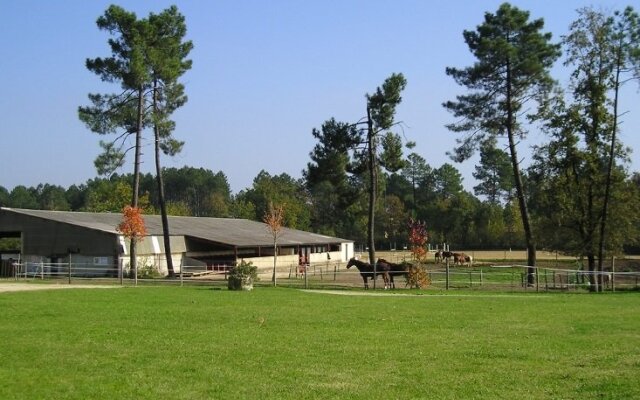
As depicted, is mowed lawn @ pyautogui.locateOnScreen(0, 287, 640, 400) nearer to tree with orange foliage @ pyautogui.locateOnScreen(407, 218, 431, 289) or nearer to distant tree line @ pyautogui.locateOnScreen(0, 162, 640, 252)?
tree with orange foliage @ pyautogui.locateOnScreen(407, 218, 431, 289)

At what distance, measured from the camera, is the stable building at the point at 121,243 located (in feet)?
150

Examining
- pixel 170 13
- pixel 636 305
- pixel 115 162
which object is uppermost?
pixel 170 13

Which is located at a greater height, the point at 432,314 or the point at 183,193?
the point at 183,193

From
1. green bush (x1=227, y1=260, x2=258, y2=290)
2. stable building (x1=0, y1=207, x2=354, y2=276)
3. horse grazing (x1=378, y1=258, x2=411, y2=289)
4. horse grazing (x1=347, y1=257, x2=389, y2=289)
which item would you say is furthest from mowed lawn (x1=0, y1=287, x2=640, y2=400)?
stable building (x1=0, y1=207, x2=354, y2=276)

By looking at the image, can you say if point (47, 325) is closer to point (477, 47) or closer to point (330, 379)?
point (330, 379)

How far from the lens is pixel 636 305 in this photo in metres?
23.2

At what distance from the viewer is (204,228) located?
2378 inches

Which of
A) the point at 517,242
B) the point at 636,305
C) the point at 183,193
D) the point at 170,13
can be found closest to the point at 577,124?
the point at 636,305

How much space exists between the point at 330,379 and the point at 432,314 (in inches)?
384

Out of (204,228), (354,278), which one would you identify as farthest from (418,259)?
(204,228)

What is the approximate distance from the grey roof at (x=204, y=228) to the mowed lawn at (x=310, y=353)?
103 feet

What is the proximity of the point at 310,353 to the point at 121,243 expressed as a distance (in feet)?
120

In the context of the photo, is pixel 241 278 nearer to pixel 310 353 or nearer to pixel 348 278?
pixel 348 278

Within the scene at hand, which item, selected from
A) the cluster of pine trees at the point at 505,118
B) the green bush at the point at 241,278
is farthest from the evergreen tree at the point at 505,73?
the green bush at the point at 241,278
